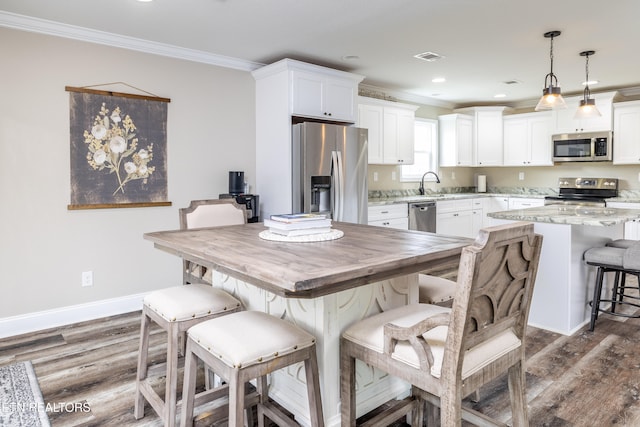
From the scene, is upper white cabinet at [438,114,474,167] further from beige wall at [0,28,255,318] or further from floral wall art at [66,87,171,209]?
floral wall art at [66,87,171,209]

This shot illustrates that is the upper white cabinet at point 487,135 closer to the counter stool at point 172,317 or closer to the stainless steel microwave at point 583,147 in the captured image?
the stainless steel microwave at point 583,147

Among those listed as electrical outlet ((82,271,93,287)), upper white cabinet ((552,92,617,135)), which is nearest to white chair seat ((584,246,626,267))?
upper white cabinet ((552,92,617,135))

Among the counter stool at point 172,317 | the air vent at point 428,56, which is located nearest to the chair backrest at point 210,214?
the counter stool at point 172,317

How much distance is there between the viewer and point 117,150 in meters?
3.52

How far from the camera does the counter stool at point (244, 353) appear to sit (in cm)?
132

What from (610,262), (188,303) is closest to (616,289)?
(610,262)

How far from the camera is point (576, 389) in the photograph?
2.24 m

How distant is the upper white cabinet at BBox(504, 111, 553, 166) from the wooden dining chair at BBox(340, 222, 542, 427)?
18.2 feet

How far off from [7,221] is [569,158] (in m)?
6.63

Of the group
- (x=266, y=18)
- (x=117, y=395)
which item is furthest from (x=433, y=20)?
(x=117, y=395)

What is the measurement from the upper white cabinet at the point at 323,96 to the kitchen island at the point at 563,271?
202 centimetres

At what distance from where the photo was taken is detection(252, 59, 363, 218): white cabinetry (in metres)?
4.02

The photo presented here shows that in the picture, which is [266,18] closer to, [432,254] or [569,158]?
[432,254]

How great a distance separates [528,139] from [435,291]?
529 cm
